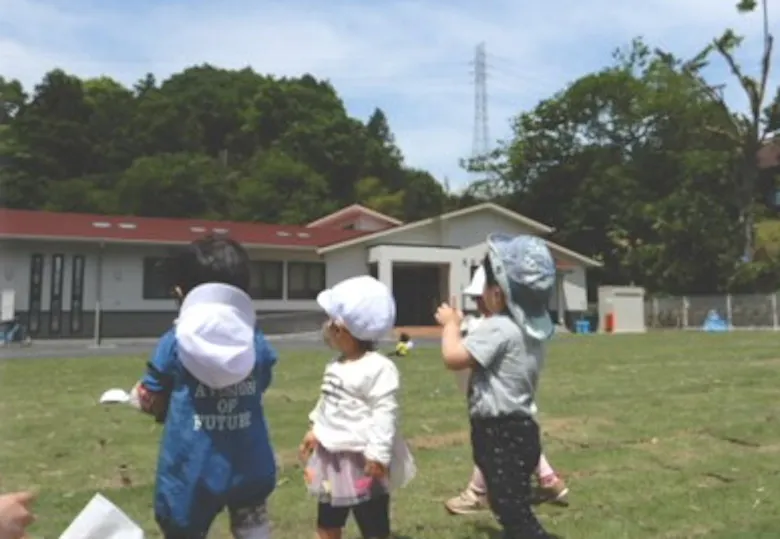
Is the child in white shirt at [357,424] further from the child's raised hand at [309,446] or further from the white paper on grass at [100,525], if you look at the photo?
the white paper on grass at [100,525]

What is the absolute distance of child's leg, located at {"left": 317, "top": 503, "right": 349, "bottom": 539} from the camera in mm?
4254

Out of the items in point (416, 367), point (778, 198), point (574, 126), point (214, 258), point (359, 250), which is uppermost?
point (574, 126)

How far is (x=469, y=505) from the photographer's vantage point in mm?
5395

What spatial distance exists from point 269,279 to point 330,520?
27.6 metres

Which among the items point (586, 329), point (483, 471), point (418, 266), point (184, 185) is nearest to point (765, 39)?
point (586, 329)

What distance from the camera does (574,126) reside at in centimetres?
4934

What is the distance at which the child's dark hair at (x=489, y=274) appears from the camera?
4645 millimetres

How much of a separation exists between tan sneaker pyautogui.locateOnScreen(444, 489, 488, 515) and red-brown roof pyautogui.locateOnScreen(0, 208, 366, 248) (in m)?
21.3

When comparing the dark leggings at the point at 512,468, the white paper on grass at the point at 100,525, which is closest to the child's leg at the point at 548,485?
the dark leggings at the point at 512,468

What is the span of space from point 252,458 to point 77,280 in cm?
2597

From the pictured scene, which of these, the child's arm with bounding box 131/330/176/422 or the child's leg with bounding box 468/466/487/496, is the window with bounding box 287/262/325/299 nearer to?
the child's leg with bounding box 468/466/487/496

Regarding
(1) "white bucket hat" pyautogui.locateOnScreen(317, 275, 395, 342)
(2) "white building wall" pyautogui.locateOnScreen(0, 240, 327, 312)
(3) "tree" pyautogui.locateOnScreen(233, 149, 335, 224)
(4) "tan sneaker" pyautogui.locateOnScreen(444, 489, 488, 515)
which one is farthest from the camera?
(3) "tree" pyautogui.locateOnScreen(233, 149, 335, 224)

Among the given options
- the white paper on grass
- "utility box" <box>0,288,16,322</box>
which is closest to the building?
"utility box" <box>0,288,16,322</box>

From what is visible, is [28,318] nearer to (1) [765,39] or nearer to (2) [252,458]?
(2) [252,458]
